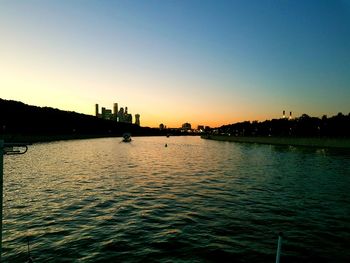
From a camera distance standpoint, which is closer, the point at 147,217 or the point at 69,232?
the point at 69,232

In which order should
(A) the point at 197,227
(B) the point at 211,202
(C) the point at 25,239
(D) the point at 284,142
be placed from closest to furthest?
(C) the point at 25,239, (A) the point at 197,227, (B) the point at 211,202, (D) the point at 284,142

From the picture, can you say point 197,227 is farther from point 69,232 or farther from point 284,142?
point 284,142

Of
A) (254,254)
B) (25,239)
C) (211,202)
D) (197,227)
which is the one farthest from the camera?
(211,202)

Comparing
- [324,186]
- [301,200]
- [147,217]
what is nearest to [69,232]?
[147,217]

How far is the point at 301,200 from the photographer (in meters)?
25.5

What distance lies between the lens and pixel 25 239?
49.9 ft

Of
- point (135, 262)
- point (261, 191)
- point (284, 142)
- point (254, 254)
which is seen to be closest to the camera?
point (135, 262)

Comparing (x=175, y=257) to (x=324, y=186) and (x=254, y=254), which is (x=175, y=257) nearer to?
(x=254, y=254)

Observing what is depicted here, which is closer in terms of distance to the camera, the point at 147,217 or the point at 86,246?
the point at 86,246

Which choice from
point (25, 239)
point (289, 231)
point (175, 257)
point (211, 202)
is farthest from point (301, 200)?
point (25, 239)

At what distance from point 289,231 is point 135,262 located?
28.5 feet

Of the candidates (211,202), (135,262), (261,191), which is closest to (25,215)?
(135,262)

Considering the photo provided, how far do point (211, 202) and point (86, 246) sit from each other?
12.1 metres

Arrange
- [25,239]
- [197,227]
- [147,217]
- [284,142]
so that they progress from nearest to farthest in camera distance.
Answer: [25,239] < [197,227] < [147,217] < [284,142]
